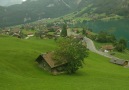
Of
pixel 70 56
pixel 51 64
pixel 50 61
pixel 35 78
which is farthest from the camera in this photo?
pixel 50 61

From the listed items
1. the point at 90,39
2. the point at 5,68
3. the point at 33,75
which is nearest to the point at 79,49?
the point at 33,75

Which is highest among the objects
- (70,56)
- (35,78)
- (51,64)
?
(70,56)

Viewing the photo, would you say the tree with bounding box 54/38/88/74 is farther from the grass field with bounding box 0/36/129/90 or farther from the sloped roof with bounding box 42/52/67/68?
the grass field with bounding box 0/36/129/90

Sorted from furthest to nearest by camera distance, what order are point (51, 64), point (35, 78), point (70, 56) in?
point (51, 64) < point (70, 56) < point (35, 78)

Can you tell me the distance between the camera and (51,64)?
66062mm

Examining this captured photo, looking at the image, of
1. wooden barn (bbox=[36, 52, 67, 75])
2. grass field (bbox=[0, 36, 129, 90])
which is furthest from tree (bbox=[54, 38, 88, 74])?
grass field (bbox=[0, 36, 129, 90])

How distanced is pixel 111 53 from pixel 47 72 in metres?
81.3

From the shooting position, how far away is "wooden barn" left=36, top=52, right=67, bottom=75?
65806 mm

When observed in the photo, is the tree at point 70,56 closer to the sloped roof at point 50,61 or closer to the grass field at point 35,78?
the sloped roof at point 50,61

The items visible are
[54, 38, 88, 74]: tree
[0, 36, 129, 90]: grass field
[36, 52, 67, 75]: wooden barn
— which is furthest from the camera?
[36, 52, 67, 75]: wooden barn

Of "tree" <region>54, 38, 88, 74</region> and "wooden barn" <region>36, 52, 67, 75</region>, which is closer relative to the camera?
"tree" <region>54, 38, 88, 74</region>

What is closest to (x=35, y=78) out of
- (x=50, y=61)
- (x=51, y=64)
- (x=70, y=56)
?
(x=51, y=64)

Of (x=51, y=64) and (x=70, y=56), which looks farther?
(x=51, y=64)

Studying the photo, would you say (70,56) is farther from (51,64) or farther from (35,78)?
(35,78)
